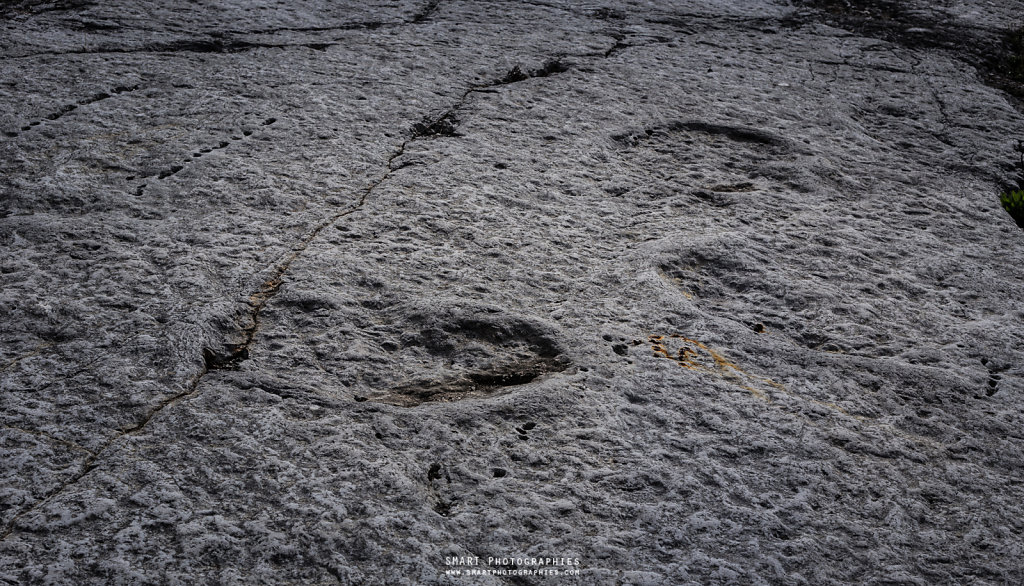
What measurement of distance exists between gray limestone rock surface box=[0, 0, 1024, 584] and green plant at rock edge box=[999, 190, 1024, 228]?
5 cm

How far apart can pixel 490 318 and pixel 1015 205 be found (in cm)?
159

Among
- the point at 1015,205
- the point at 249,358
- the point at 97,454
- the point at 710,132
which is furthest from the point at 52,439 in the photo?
the point at 1015,205

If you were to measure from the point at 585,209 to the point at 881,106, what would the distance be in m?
1.37

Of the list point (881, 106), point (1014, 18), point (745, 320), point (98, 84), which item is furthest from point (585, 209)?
point (1014, 18)

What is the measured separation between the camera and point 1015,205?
2.11m

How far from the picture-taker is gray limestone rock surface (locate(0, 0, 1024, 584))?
1.11 metres

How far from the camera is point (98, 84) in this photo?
7.61 feet

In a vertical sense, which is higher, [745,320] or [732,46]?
[732,46]

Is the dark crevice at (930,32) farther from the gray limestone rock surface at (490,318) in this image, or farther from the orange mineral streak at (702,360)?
the orange mineral streak at (702,360)

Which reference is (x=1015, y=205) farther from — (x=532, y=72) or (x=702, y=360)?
(x=532, y=72)

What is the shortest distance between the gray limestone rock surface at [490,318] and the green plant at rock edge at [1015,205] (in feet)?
0.18

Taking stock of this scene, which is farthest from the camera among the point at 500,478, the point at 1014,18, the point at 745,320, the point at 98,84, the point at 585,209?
the point at 1014,18

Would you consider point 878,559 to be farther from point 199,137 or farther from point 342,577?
point 199,137

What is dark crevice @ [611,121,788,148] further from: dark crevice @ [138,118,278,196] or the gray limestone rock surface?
dark crevice @ [138,118,278,196]
